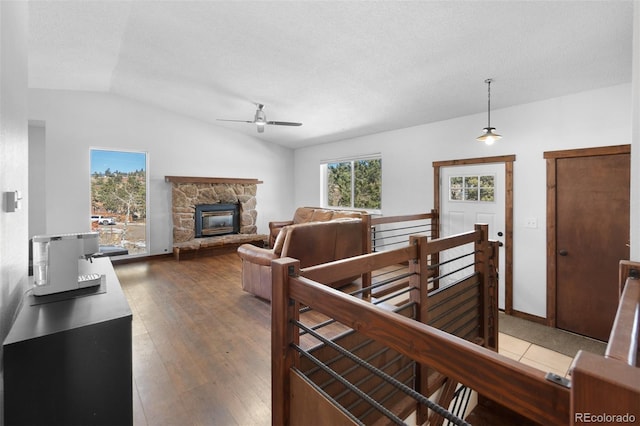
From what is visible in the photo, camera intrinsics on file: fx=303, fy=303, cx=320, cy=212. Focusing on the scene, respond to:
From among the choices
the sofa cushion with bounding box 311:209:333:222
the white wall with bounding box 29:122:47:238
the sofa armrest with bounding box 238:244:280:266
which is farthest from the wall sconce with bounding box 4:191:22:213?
the white wall with bounding box 29:122:47:238

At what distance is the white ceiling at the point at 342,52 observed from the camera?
7.92ft

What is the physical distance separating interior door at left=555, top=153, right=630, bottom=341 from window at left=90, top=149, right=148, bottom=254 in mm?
6878

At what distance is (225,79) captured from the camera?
438cm

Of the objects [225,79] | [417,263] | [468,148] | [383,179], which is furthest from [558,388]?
[383,179]

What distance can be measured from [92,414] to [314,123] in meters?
5.19

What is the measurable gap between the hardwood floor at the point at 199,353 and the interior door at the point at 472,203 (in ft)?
10.1

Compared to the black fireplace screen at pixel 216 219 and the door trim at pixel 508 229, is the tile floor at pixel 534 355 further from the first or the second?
the black fireplace screen at pixel 216 219

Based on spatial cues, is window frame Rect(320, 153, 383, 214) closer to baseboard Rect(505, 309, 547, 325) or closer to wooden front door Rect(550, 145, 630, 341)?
baseboard Rect(505, 309, 547, 325)

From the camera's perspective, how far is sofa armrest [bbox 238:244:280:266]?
3625mm

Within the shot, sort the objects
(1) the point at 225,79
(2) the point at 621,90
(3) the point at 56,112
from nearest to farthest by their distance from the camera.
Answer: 1. (2) the point at 621,90
2. (1) the point at 225,79
3. (3) the point at 56,112

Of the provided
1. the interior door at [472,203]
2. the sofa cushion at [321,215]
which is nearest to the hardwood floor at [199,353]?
the sofa cushion at [321,215]

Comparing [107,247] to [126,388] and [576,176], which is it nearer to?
[126,388]

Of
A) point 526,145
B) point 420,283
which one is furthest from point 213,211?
point 526,145
